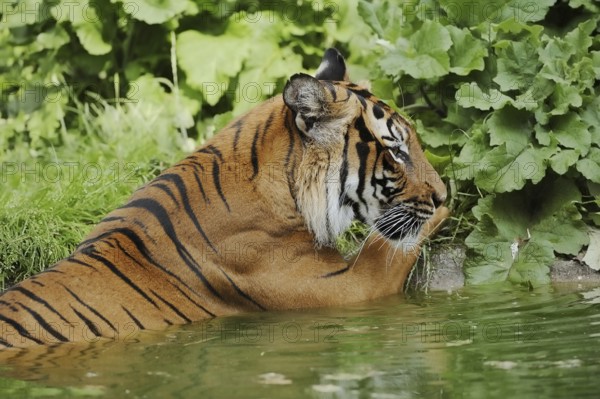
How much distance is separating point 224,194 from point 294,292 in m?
0.68

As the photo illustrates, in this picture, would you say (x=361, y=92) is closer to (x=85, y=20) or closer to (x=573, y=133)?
(x=573, y=133)

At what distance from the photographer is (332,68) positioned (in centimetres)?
701

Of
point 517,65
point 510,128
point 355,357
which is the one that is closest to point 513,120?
point 510,128

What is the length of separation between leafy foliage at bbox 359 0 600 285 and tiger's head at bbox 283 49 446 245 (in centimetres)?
76

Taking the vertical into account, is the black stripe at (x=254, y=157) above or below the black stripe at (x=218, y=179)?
above

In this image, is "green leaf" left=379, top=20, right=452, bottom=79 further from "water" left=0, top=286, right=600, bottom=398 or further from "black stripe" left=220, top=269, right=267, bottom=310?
"black stripe" left=220, top=269, right=267, bottom=310

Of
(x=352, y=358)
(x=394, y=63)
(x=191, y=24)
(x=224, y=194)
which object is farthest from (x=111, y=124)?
(x=352, y=358)

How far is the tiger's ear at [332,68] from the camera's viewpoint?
6988 millimetres

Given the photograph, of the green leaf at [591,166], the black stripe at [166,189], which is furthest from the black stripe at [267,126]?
the green leaf at [591,166]

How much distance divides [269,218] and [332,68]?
107 centimetres

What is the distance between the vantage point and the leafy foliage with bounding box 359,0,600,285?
741 cm

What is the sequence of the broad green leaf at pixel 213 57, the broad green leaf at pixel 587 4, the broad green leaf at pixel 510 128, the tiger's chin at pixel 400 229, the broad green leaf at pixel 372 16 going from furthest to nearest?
the broad green leaf at pixel 213 57
the broad green leaf at pixel 372 16
the broad green leaf at pixel 587 4
the broad green leaf at pixel 510 128
the tiger's chin at pixel 400 229

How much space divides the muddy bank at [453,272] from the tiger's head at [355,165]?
573mm

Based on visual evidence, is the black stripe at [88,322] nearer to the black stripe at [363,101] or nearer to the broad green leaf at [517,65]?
the black stripe at [363,101]
